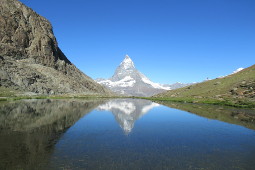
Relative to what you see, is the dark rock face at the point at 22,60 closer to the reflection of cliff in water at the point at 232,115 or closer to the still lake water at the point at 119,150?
the reflection of cliff in water at the point at 232,115

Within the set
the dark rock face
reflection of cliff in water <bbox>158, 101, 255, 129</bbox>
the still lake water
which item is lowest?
the still lake water

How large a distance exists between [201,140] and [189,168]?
33.4 ft

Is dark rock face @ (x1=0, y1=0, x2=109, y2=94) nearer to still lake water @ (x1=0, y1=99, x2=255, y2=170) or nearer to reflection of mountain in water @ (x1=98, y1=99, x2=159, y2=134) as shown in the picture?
reflection of mountain in water @ (x1=98, y1=99, x2=159, y2=134)

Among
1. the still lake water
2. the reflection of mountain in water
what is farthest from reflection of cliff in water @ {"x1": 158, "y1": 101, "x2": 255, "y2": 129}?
the reflection of mountain in water

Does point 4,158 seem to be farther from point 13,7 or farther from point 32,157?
point 13,7

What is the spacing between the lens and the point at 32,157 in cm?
1611

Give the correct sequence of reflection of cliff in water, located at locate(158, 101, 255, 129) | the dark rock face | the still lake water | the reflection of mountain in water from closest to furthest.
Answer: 1. the still lake water
2. the reflection of mountain in water
3. reflection of cliff in water, located at locate(158, 101, 255, 129)
4. the dark rock face

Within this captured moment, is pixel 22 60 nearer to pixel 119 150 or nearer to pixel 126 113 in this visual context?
pixel 126 113

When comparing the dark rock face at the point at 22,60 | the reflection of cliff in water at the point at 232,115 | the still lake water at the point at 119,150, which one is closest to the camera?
the still lake water at the point at 119,150

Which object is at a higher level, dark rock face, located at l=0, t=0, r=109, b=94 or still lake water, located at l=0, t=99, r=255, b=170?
dark rock face, located at l=0, t=0, r=109, b=94

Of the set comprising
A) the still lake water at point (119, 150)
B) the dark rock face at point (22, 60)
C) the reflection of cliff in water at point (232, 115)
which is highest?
the dark rock face at point (22, 60)

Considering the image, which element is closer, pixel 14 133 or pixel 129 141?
pixel 129 141

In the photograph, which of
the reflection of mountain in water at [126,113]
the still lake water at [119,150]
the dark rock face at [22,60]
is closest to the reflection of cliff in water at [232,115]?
the still lake water at [119,150]

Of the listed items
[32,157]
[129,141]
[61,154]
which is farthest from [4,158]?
[129,141]
